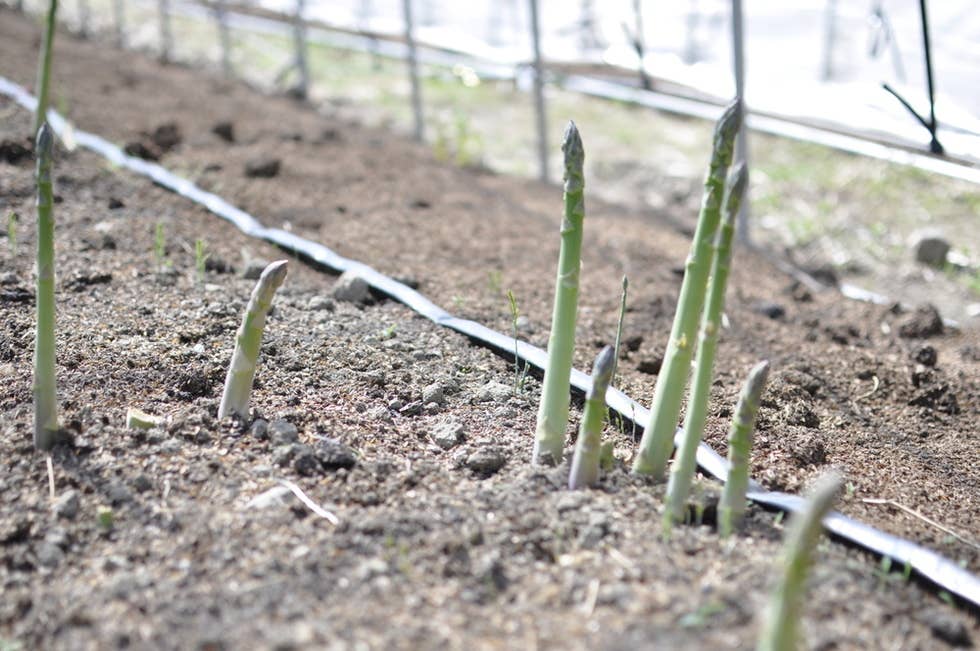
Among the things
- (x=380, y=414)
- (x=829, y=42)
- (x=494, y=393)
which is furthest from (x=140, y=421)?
(x=829, y=42)

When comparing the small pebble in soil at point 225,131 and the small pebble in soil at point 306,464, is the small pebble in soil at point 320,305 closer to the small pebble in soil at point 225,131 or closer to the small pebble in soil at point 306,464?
the small pebble in soil at point 306,464

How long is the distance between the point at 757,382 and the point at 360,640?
88 cm

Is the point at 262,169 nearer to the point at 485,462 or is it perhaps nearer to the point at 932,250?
the point at 485,462

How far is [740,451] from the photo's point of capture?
189 cm

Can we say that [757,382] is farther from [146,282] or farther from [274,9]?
[274,9]

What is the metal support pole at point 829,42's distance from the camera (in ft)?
28.2

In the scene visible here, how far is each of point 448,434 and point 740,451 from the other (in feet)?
2.62

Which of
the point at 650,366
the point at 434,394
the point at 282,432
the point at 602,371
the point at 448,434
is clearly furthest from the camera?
the point at 650,366

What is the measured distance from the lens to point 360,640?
1627mm

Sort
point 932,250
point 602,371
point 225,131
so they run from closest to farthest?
point 602,371 → point 932,250 → point 225,131

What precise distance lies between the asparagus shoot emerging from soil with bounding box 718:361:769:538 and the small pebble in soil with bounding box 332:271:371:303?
1.87 m

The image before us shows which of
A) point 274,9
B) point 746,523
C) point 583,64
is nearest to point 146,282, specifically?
point 746,523

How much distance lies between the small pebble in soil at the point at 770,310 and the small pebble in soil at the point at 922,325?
0.49 meters

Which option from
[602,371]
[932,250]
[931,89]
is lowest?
[932,250]
